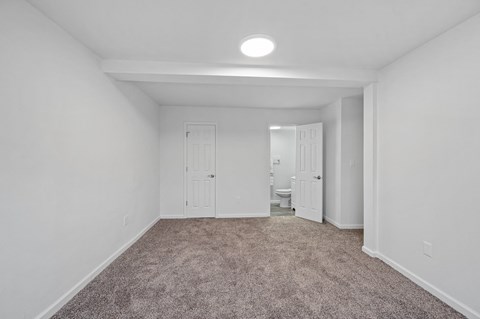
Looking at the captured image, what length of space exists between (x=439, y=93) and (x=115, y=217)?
3695 millimetres

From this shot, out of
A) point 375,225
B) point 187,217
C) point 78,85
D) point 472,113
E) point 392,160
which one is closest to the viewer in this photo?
point 472,113

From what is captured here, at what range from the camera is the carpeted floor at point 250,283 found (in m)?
1.67

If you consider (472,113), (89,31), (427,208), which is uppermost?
(89,31)

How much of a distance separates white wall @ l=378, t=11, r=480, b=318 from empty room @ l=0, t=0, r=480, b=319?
13 mm

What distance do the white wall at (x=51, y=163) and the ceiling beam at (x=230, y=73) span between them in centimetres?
30

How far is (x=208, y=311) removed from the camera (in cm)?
166

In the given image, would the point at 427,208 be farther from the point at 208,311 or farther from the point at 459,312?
the point at 208,311

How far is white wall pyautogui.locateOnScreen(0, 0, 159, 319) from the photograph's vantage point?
1.32 metres

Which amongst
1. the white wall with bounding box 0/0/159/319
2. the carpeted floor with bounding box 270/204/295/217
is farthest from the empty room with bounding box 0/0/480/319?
the carpeted floor with bounding box 270/204/295/217

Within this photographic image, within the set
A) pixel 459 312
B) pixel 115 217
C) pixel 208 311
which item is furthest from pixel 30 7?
pixel 459 312

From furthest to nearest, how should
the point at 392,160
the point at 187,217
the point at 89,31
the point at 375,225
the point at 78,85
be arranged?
1. the point at 187,217
2. the point at 375,225
3. the point at 392,160
4. the point at 78,85
5. the point at 89,31

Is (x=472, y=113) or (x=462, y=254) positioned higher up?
(x=472, y=113)

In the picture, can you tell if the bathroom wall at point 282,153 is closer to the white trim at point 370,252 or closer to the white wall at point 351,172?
the white wall at point 351,172

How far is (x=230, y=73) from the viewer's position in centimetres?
239
